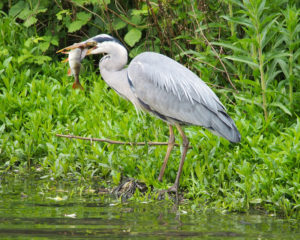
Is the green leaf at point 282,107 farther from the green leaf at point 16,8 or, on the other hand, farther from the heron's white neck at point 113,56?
the green leaf at point 16,8

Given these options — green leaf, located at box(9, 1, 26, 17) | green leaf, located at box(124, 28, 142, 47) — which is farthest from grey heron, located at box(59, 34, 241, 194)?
green leaf, located at box(9, 1, 26, 17)

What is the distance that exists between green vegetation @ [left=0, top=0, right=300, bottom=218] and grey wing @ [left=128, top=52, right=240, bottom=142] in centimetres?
38

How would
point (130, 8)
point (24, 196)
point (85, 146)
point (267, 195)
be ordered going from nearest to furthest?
point (267, 195) → point (24, 196) → point (85, 146) → point (130, 8)

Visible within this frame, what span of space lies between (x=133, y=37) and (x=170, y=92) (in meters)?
2.40

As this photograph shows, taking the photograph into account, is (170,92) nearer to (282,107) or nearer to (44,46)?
(282,107)

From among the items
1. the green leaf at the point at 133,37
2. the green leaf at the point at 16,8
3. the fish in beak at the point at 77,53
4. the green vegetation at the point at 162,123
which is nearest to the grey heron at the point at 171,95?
the green vegetation at the point at 162,123

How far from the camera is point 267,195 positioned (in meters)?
5.36

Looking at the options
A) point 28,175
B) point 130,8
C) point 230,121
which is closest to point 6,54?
point 130,8

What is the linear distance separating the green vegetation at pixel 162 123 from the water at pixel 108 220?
13.3 inches

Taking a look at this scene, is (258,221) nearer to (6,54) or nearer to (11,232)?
(11,232)

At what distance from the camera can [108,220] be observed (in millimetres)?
4820

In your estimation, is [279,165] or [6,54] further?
[6,54]

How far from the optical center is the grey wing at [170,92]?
6.05m

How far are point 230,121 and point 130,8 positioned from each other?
3.82m
